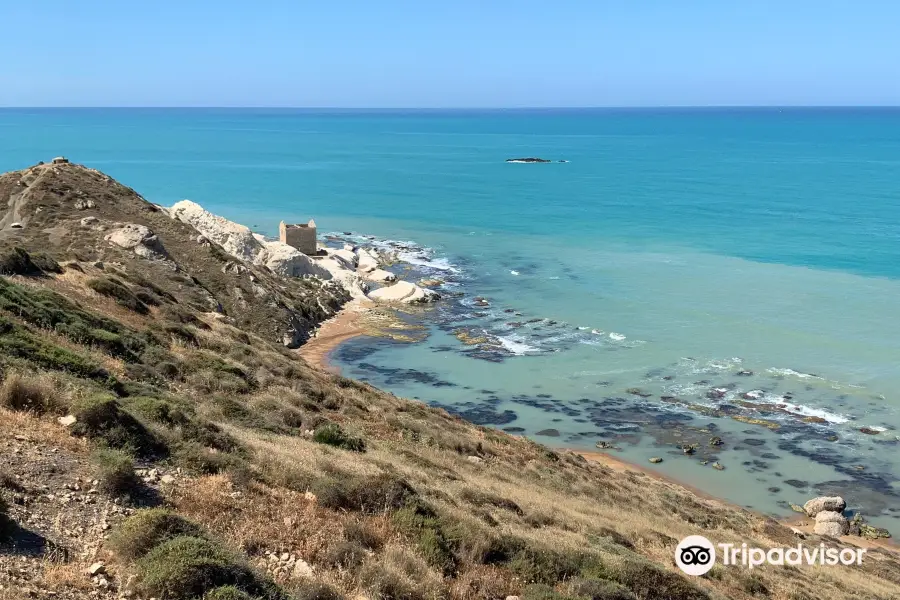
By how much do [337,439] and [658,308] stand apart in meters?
38.9

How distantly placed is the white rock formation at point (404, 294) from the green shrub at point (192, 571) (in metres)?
43.6

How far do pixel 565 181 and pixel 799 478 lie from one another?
319 ft

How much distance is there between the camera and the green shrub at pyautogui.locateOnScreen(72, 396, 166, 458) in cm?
1061

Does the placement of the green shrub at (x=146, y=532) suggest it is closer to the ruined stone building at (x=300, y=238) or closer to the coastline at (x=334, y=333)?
the coastline at (x=334, y=333)

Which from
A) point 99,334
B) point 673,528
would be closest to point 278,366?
point 99,334

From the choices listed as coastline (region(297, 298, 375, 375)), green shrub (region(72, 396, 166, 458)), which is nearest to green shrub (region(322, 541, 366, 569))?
green shrub (region(72, 396, 166, 458))

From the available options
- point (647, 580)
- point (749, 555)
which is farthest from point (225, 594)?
point (749, 555)

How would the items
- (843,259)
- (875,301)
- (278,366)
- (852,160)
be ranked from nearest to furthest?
(278,366) → (875,301) → (843,259) → (852,160)

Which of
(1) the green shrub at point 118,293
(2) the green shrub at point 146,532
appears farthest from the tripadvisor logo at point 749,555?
(1) the green shrub at point 118,293

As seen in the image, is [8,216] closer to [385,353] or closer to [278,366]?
[385,353]

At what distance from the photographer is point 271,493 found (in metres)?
10.7

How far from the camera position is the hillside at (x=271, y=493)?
323 inches

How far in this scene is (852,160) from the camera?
145875mm

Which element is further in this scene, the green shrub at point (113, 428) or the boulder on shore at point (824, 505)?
the boulder on shore at point (824, 505)
